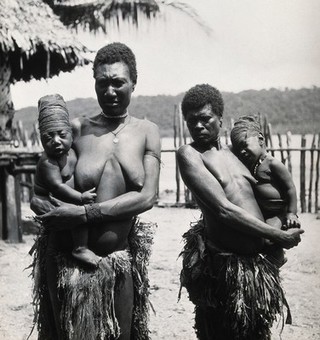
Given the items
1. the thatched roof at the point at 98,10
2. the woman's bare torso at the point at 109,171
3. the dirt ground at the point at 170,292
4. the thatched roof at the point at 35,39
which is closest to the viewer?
the woman's bare torso at the point at 109,171

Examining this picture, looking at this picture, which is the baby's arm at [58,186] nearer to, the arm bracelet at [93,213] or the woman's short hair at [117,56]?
the arm bracelet at [93,213]

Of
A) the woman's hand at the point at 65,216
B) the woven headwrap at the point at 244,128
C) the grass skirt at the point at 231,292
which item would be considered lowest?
the grass skirt at the point at 231,292

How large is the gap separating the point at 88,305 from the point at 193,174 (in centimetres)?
82

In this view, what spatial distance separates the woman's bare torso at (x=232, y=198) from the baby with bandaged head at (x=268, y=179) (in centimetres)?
5

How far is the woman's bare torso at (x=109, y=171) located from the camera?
7.54ft

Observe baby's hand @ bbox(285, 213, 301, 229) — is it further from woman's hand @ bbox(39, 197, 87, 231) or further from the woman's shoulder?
woman's hand @ bbox(39, 197, 87, 231)

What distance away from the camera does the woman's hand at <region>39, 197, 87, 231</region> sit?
2191 mm

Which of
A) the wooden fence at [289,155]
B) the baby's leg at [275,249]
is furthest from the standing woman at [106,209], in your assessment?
the wooden fence at [289,155]

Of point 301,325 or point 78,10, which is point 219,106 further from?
point 78,10

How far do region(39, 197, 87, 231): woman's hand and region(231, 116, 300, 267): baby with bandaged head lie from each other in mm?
918

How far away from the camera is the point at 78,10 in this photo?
9.27 m

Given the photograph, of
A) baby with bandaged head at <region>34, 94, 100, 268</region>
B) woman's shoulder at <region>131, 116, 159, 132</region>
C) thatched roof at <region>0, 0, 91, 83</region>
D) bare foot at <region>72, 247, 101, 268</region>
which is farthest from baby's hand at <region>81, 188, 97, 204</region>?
thatched roof at <region>0, 0, 91, 83</region>

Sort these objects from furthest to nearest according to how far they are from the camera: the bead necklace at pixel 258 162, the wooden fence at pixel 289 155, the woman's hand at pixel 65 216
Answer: the wooden fence at pixel 289 155
the bead necklace at pixel 258 162
the woman's hand at pixel 65 216

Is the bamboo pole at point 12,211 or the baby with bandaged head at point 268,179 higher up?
the baby with bandaged head at point 268,179
